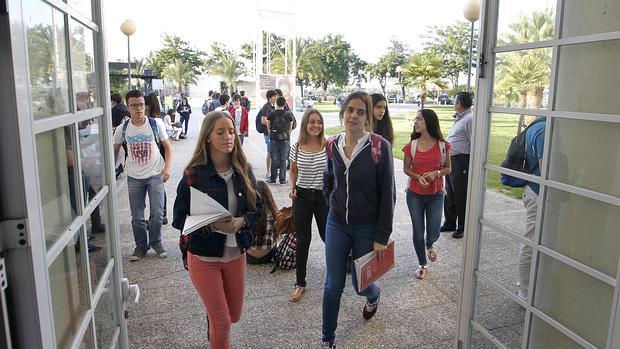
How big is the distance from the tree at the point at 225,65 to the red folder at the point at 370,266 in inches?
2337

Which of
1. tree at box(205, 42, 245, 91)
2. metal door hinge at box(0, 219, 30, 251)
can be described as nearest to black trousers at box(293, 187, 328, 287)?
metal door hinge at box(0, 219, 30, 251)

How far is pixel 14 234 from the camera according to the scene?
1.26 meters

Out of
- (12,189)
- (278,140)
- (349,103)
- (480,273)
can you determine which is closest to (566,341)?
(480,273)

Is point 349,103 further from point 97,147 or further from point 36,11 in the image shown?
point 36,11

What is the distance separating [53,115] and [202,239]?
1.37 m

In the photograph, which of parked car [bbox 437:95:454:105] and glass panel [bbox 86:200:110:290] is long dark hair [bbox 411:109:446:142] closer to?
glass panel [bbox 86:200:110:290]

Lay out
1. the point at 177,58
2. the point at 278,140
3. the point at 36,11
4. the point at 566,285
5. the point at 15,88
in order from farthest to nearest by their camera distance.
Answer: the point at 177,58
the point at 278,140
the point at 566,285
the point at 36,11
the point at 15,88

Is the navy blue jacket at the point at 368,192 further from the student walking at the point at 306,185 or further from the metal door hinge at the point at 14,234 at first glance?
the metal door hinge at the point at 14,234

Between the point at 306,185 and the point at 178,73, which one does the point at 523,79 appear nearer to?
the point at 306,185

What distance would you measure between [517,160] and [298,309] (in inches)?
93.7

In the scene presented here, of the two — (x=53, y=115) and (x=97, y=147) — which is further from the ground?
(x=53, y=115)

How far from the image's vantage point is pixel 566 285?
87.0 inches

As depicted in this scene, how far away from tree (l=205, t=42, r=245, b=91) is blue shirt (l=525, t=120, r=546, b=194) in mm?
60198

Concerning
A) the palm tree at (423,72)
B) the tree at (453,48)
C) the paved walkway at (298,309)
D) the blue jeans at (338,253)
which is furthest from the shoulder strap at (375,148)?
the tree at (453,48)
